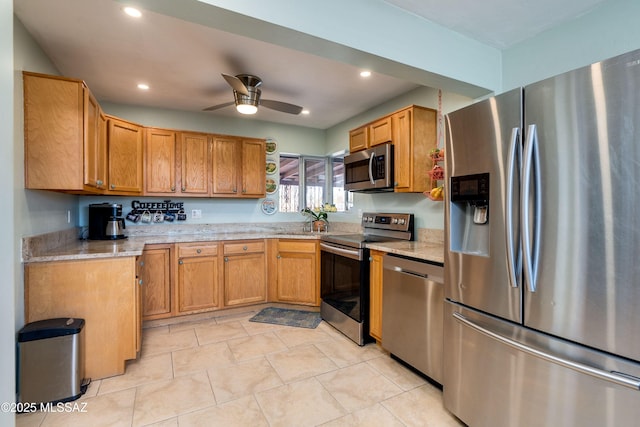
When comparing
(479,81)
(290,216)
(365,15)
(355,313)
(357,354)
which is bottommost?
(357,354)

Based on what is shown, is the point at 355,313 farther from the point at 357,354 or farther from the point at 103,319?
the point at 103,319

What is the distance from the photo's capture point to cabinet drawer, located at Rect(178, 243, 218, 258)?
10.5 feet

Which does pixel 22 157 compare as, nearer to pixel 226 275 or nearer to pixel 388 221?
pixel 226 275

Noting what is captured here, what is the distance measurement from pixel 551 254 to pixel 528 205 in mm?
229

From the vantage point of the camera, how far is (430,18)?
197 centimetres

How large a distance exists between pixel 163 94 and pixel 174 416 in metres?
3.00

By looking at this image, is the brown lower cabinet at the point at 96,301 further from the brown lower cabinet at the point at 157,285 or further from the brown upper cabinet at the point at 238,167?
the brown upper cabinet at the point at 238,167

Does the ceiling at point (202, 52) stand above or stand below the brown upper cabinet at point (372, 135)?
above

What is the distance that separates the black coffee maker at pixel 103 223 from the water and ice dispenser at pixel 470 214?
3.24 m

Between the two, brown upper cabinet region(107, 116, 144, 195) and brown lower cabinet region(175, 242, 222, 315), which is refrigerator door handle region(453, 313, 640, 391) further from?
brown upper cabinet region(107, 116, 144, 195)

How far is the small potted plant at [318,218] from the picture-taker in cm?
419

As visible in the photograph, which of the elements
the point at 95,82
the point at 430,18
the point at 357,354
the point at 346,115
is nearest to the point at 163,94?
the point at 95,82

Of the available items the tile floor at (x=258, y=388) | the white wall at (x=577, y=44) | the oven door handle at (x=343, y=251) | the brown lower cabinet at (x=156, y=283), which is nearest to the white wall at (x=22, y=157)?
the brown lower cabinet at (x=156, y=283)

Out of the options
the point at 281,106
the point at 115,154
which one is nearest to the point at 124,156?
the point at 115,154
